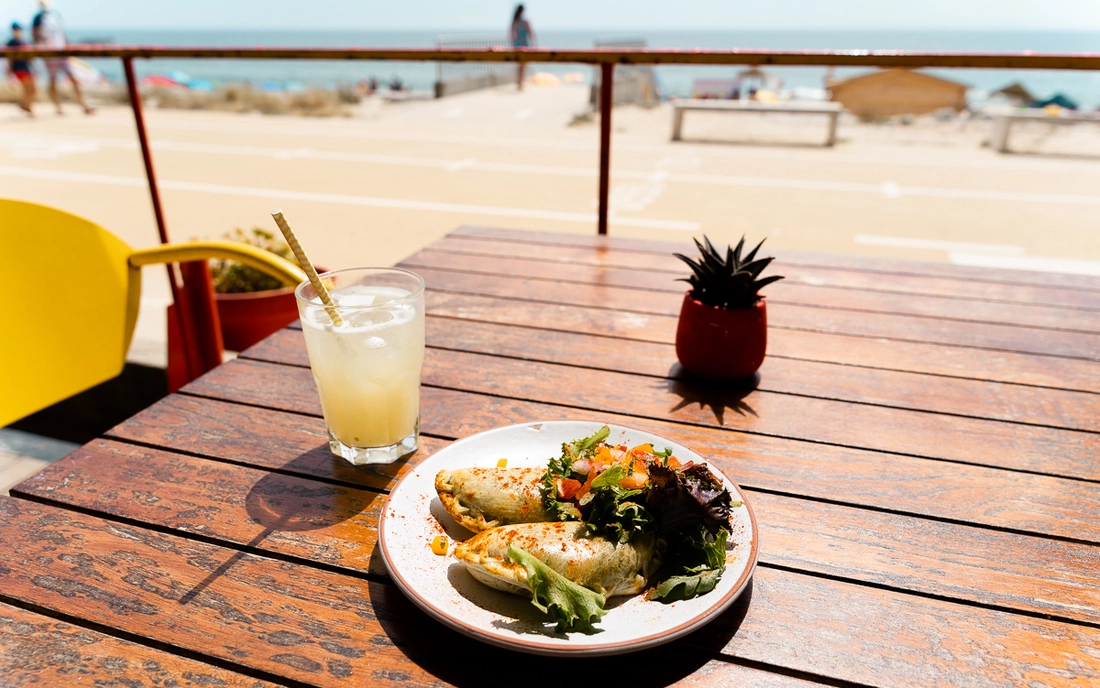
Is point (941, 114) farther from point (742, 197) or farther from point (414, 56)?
point (414, 56)

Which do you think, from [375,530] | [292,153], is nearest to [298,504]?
[375,530]

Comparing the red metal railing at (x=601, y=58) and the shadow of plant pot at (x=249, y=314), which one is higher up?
the red metal railing at (x=601, y=58)

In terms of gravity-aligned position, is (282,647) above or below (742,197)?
above

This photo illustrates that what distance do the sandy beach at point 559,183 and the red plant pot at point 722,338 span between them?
2350 millimetres

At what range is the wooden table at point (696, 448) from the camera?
0.77m

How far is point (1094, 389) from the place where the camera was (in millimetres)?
1413

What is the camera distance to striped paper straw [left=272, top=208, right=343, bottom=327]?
967 millimetres

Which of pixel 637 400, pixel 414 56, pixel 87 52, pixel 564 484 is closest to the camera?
pixel 564 484

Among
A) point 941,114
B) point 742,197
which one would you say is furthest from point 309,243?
point 941,114

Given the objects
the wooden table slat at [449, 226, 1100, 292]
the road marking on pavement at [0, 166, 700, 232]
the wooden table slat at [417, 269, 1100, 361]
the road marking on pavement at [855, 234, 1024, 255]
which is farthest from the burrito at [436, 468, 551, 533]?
the road marking on pavement at [855, 234, 1024, 255]

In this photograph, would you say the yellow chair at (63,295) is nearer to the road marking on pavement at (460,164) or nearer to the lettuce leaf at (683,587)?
the lettuce leaf at (683,587)

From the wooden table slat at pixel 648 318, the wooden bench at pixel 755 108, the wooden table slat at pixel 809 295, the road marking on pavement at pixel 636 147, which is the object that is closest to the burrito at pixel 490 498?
the wooden table slat at pixel 648 318

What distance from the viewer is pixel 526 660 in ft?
2.49

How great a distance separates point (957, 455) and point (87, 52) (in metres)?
3.40
